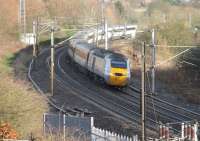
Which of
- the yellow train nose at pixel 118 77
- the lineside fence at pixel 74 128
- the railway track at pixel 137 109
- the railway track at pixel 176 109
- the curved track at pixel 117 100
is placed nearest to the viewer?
the lineside fence at pixel 74 128

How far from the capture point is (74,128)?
97.0 feet

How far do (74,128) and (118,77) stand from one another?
15.9 meters

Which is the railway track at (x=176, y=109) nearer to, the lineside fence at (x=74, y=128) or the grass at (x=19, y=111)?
the lineside fence at (x=74, y=128)

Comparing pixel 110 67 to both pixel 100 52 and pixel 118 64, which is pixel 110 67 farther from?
pixel 100 52

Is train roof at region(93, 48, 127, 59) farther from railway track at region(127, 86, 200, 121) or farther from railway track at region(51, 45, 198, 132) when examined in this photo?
railway track at region(127, 86, 200, 121)

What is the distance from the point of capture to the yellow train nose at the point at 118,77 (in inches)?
1778

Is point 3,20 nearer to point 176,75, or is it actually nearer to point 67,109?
point 176,75

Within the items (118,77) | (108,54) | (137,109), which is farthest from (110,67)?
(137,109)

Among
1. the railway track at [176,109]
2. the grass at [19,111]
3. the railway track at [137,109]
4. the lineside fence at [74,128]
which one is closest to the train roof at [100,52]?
the railway track at [137,109]

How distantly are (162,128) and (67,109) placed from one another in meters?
11.0

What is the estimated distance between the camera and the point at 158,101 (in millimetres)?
43156

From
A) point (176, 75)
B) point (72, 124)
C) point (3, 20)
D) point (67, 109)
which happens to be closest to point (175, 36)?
point (176, 75)

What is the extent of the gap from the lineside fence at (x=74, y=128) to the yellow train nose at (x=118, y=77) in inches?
570

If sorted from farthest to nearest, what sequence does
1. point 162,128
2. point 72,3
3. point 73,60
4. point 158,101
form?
point 72,3 → point 73,60 → point 158,101 → point 162,128
